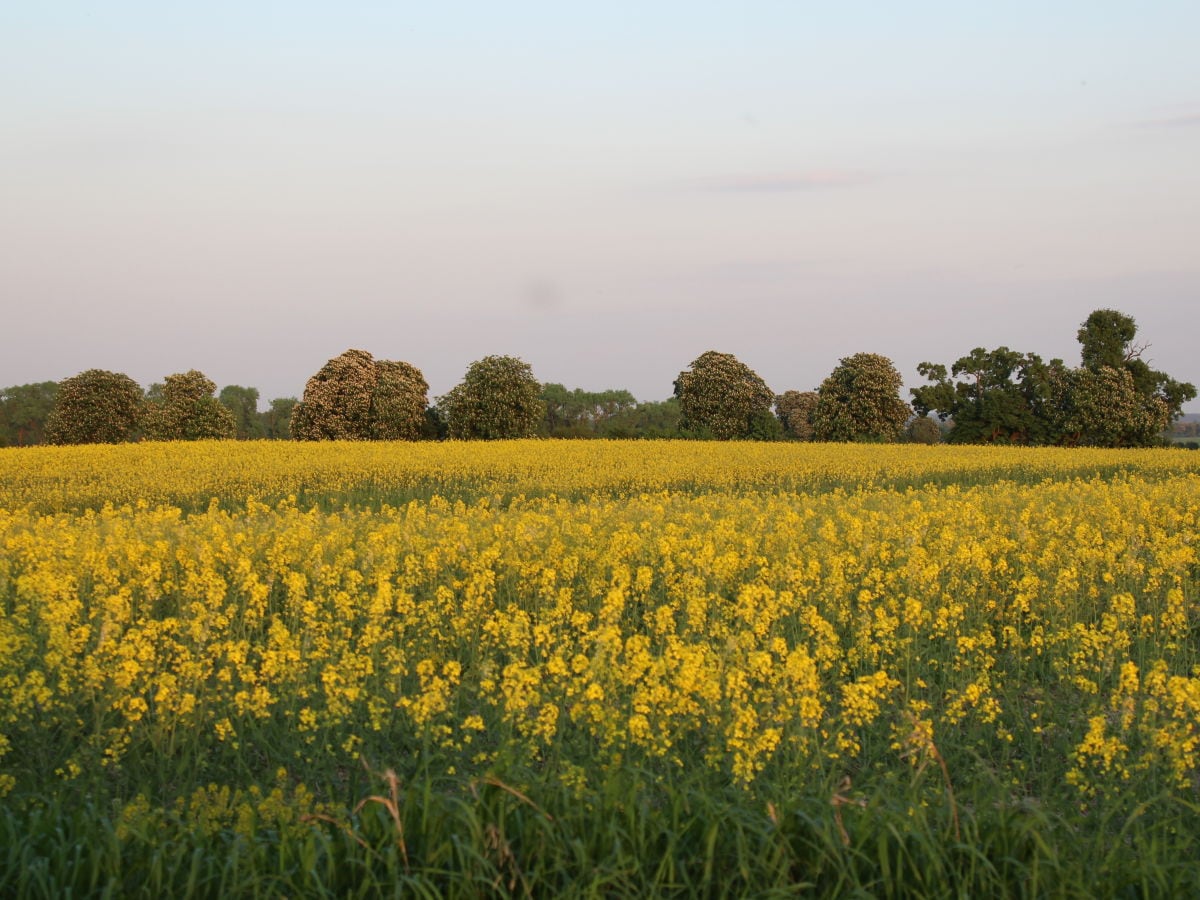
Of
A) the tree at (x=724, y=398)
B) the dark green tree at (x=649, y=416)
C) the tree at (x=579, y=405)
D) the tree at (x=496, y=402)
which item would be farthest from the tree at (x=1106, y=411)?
the tree at (x=579, y=405)

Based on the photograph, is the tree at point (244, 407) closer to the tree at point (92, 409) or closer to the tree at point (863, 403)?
the tree at point (92, 409)

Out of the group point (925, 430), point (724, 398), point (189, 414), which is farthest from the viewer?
point (925, 430)

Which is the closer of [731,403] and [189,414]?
[189,414]

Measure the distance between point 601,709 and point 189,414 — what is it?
198 ft

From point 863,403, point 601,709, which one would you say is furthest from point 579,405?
point 601,709

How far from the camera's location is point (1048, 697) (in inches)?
295

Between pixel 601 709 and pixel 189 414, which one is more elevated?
pixel 189 414

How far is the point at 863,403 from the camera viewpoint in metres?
60.8

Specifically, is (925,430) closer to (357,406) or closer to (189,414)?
(357,406)

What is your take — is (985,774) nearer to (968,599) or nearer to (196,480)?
(968,599)

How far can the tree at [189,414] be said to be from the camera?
60.3m

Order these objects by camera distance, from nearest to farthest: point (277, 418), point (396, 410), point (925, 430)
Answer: point (396, 410)
point (925, 430)
point (277, 418)

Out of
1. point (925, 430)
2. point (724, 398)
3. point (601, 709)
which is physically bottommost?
point (601, 709)

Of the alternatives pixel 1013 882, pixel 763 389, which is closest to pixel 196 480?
pixel 1013 882
